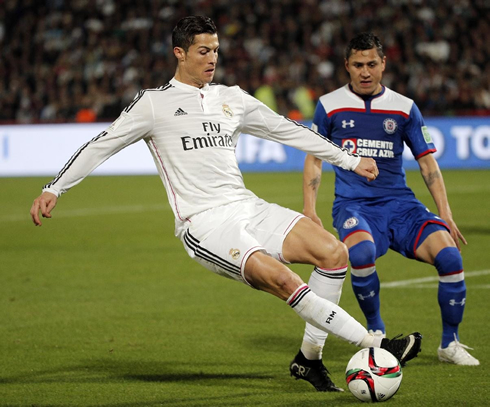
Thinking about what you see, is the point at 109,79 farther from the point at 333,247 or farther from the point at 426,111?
the point at 333,247

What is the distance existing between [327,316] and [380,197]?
178 cm

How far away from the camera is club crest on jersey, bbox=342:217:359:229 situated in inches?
231

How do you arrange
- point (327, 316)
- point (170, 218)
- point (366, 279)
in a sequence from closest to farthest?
point (327, 316), point (366, 279), point (170, 218)

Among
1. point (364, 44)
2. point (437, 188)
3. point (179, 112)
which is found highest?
point (364, 44)

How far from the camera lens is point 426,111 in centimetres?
2070

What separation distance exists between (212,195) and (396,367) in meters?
1.34

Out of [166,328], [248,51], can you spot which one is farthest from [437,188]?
[248,51]

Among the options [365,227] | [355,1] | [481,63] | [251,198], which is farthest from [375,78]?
[355,1]

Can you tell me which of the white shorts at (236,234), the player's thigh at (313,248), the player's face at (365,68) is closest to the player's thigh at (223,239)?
the white shorts at (236,234)

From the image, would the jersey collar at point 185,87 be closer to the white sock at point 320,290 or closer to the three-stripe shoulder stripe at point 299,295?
the white sock at point 320,290

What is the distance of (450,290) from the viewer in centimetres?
572

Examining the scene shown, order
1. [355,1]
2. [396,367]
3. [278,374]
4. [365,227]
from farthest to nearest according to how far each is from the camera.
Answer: [355,1]
[365,227]
[278,374]
[396,367]

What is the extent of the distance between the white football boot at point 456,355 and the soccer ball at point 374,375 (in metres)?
1.03

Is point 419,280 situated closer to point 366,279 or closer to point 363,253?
point 366,279
